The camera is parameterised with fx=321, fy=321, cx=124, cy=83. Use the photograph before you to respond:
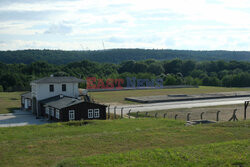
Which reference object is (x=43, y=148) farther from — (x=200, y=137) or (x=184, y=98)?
(x=184, y=98)

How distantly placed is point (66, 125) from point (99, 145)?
942 centimetres

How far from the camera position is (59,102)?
33.7 m

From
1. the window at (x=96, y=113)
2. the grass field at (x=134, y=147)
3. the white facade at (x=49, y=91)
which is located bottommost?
the window at (x=96, y=113)

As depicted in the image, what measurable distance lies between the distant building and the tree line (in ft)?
124

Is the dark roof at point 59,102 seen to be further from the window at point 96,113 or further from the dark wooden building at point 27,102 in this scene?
the dark wooden building at point 27,102

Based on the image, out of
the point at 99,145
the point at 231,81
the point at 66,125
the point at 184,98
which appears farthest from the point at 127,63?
the point at 99,145

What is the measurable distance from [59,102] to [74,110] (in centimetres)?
309

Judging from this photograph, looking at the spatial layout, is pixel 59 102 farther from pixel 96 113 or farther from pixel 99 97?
pixel 99 97

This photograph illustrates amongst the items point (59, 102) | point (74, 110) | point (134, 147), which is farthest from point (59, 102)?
point (134, 147)

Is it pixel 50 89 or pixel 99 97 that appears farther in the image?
pixel 99 97

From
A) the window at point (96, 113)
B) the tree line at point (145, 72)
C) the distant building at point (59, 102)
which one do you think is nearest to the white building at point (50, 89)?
the distant building at point (59, 102)

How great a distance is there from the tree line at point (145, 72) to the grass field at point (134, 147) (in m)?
58.3

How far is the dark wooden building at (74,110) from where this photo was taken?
102ft

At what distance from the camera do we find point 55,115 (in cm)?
3238
